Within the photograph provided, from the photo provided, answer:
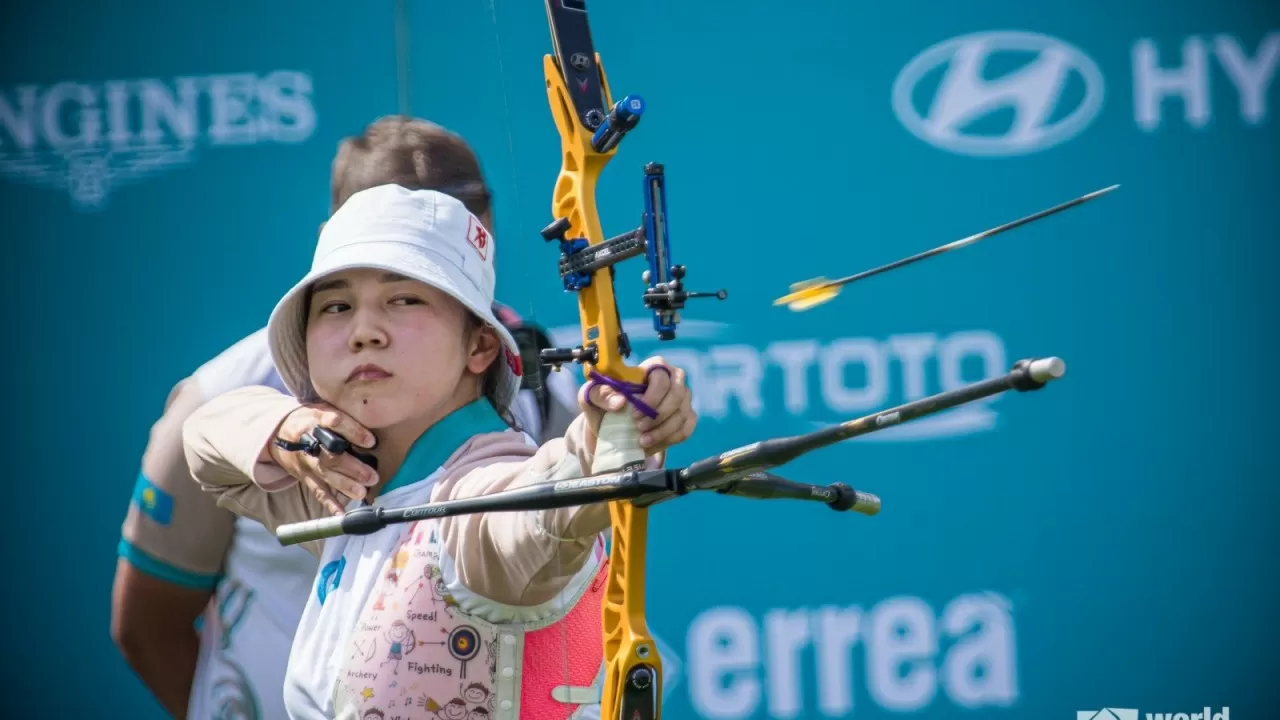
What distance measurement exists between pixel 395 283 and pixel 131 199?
905 mm

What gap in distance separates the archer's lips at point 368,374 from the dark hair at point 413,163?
0.41 metres

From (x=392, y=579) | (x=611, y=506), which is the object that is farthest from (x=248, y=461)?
(x=611, y=506)

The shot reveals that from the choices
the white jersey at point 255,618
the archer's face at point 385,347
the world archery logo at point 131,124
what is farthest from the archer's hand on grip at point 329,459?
the world archery logo at point 131,124

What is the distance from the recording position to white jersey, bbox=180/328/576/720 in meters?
2.09

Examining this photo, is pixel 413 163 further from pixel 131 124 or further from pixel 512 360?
pixel 131 124

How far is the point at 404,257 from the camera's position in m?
1.60

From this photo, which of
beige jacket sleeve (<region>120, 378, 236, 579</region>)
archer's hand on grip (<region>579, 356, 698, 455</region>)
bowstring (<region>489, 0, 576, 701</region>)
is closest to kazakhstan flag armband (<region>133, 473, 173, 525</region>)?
beige jacket sleeve (<region>120, 378, 236, 579</region>)

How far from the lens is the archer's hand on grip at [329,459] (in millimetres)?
1610

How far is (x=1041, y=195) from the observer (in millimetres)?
2299

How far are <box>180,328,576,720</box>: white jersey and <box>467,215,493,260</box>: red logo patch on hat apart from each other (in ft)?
1.26

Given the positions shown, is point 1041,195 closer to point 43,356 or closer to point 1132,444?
point 1132,444

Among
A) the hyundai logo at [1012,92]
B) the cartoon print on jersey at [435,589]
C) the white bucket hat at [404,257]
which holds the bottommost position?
the cartoon print on jersey at [435,589]

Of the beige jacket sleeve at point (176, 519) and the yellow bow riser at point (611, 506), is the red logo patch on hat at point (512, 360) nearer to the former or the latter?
the yellow bow riser at point (611, 506)

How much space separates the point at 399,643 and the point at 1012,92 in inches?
50.5
